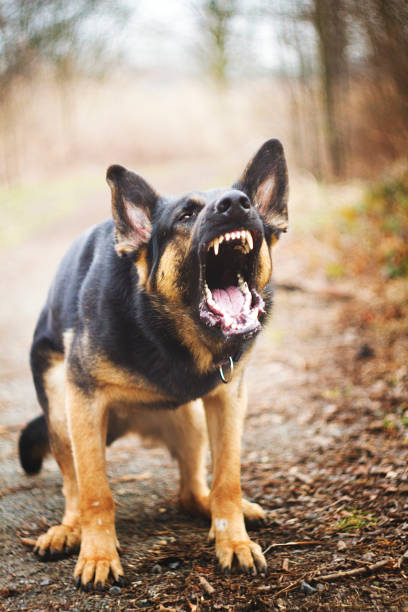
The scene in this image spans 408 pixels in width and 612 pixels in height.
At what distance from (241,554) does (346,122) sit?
32.8 feet

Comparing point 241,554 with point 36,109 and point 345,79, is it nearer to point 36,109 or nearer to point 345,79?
point 345,79

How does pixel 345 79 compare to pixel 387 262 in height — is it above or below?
above

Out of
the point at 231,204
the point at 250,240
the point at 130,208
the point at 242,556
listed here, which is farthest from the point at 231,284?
the point at 242,556

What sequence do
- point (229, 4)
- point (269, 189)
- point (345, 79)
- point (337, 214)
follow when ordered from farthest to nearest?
point (229, 4), point (345, 79), point (337, 214), point (269, 189)

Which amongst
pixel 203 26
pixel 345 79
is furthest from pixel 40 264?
pixel 203 26

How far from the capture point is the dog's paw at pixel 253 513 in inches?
127

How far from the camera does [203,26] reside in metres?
15.4

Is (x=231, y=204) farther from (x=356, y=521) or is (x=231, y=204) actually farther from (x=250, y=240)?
(x=356, y=521)

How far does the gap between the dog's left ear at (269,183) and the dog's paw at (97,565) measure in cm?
198

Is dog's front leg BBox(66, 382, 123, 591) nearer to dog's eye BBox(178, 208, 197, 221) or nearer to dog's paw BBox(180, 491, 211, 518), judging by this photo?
dog's paw BBox(180, 491, 211, 518)

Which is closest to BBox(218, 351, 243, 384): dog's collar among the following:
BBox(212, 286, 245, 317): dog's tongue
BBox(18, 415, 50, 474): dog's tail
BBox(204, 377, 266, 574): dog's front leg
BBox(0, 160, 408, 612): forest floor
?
BBox(204, 377, 266, 574): dog's front leg

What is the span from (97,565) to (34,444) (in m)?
Result: 1.19

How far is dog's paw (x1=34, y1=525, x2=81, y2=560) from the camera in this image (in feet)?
9.72

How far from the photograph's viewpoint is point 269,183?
323 centimetres
